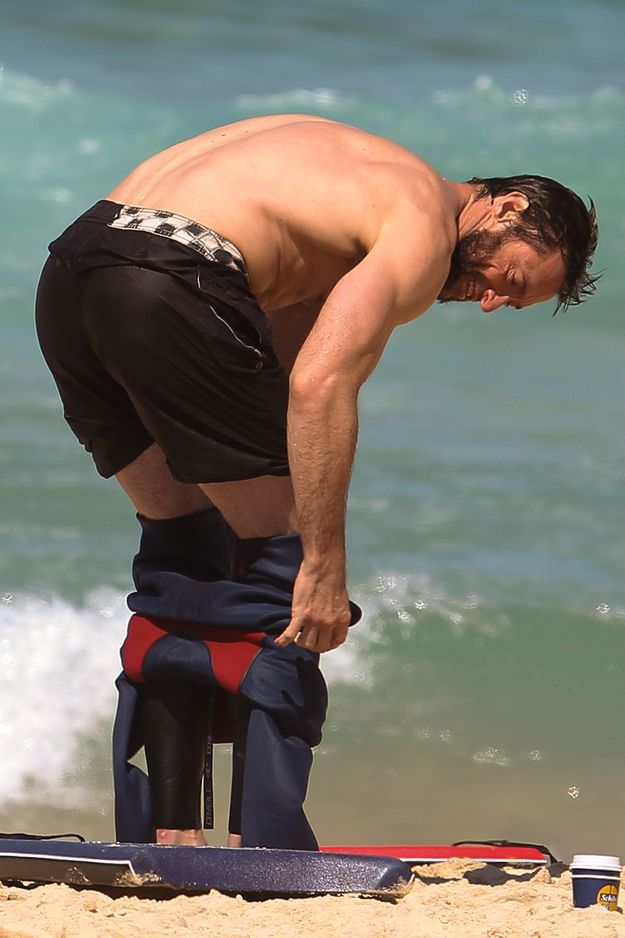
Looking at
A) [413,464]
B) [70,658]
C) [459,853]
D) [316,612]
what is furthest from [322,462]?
[413,464]

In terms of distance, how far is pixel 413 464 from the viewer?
295 inches

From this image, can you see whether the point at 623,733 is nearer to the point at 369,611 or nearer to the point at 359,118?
the point at 369,611

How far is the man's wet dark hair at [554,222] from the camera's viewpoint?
106 inches

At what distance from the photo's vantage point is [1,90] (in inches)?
528

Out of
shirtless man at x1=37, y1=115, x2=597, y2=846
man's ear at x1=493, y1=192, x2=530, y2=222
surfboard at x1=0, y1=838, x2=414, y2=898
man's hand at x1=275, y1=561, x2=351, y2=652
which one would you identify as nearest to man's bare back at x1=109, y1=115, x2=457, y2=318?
shirtless man at x1=37, y1=115, x2=597, y2=846

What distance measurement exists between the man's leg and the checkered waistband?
415 mm

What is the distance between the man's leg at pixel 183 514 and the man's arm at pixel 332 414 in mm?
144

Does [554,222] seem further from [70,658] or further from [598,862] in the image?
[70,658]

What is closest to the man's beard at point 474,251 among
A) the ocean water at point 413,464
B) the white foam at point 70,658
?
the ocean water at point 413,464

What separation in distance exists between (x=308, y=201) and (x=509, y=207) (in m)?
0.42

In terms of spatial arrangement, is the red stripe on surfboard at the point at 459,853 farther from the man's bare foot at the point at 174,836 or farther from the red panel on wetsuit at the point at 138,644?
the red panel on wetsuit at the point at 138,644

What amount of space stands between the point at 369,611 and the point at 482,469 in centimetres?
216

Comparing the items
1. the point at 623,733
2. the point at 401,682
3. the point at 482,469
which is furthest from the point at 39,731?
the point at 482,469

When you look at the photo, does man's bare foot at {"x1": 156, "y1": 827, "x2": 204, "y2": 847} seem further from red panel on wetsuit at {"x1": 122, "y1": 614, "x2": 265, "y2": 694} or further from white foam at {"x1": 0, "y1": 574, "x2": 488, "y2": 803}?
white foam at {"x1": 0, "y1": 574, "x2": 488, "y2": 803}
